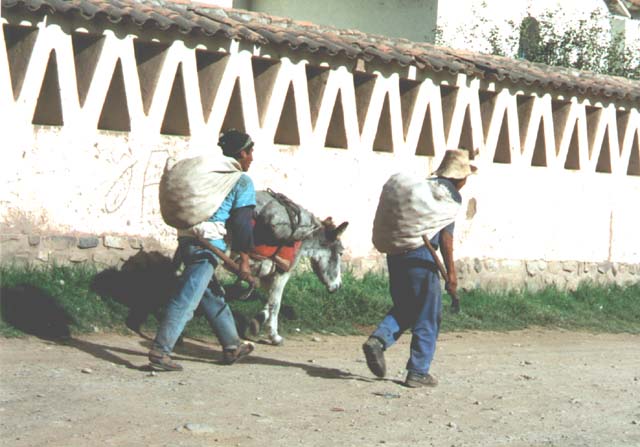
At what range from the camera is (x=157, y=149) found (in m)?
13.2

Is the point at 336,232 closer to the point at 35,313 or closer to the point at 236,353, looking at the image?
the point at 236,353

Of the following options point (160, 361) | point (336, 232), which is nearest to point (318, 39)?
point (336, 232)

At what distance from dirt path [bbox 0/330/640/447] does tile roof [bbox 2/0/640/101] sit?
10.7ft

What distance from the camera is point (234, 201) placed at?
9.87m

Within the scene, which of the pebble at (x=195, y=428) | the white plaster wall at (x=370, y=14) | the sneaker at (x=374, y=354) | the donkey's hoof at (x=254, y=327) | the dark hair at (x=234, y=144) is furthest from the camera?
the white plaster wall at (x=370, y=14)

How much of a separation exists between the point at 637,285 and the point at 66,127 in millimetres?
9209

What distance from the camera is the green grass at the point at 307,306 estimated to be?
11.5 m

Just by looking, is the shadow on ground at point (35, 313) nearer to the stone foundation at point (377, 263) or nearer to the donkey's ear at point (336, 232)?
the stone foundation at point (377, 263)

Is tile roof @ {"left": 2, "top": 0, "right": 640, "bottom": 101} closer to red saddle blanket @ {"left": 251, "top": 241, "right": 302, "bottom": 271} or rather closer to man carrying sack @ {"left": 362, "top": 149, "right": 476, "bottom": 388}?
red saddle blanket @ {"left": 251, "top": 241, "right": 302, "bottom": 271}

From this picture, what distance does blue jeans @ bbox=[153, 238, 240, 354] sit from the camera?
31.7 ft

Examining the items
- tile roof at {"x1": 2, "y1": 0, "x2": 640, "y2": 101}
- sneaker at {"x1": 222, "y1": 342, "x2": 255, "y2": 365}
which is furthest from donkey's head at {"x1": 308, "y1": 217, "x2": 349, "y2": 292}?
sneaker at {"x1": 222, "y1": 342, "x2": 255, "y2": 365}

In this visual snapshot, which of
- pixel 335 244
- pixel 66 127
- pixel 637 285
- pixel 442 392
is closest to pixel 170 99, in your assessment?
pixel 66 127

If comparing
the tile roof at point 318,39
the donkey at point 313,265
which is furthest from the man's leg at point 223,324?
the tile roof at point 318,39

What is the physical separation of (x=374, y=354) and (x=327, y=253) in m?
3.06
